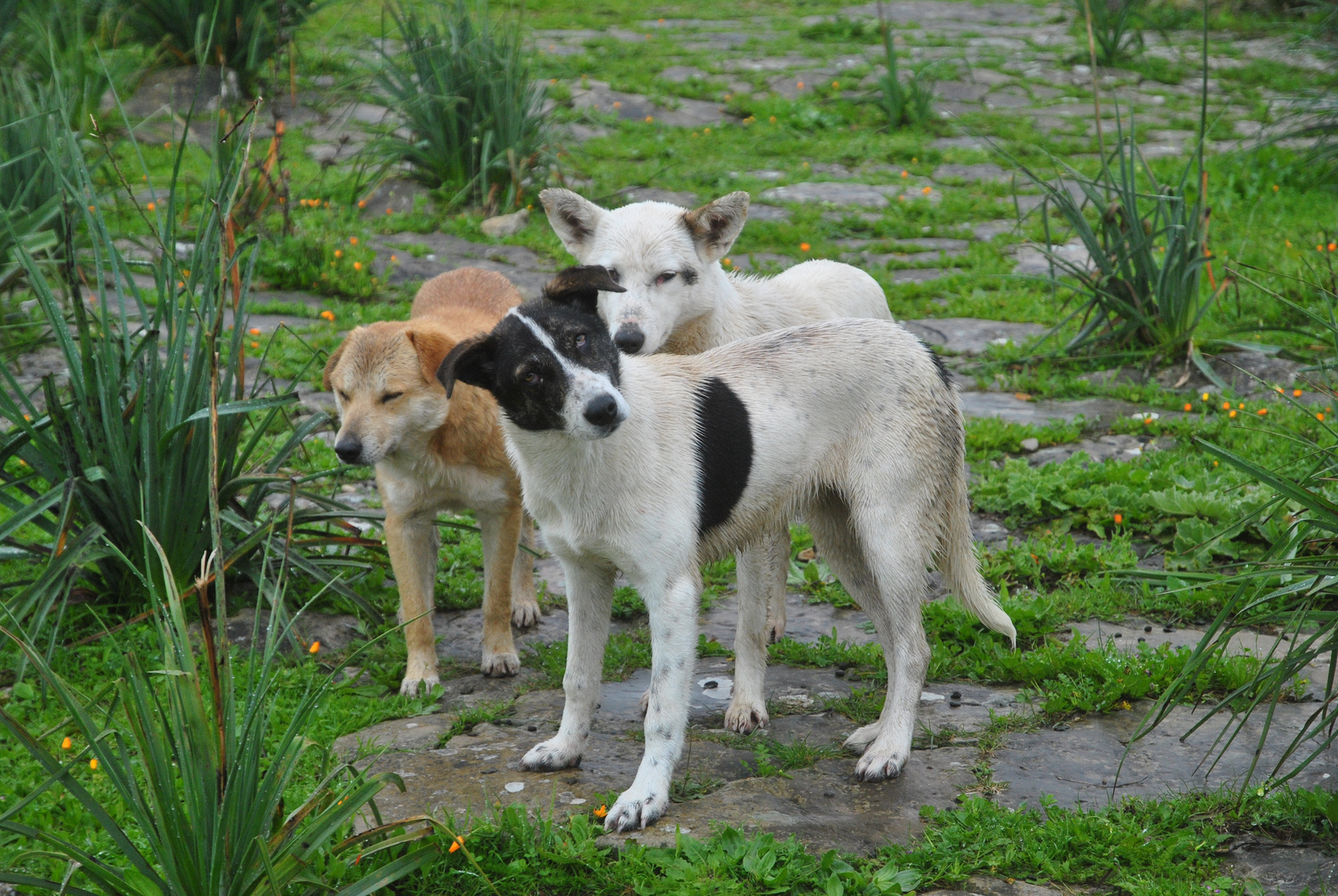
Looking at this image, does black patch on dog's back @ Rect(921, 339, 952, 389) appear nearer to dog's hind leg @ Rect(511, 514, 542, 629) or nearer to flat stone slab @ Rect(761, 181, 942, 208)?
dog's hind leg @ Rect(511, 514, 542, 629)

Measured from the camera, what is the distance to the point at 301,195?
9266 mm

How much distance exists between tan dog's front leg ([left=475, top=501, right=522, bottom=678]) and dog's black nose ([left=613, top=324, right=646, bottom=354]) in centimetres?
80

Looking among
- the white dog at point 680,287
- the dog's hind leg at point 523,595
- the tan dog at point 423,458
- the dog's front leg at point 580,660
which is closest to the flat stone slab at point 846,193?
the white dog at point 680,287

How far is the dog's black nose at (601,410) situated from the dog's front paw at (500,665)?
61.7 inches

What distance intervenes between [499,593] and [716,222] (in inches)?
69.1

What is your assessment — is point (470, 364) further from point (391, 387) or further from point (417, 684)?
point (417, 684)

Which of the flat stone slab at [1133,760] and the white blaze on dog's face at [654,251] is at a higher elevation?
the white blaze on dog's face at [654,251]

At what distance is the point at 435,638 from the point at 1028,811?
2.53m

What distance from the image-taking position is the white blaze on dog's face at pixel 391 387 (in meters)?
4.21

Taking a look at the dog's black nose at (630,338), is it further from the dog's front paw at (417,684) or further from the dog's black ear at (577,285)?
the dog's front paw at (417,684)

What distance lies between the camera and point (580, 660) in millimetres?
3631

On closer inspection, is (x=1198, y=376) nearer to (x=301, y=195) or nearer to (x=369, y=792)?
(x=369, y=792)

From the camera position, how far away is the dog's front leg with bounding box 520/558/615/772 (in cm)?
359

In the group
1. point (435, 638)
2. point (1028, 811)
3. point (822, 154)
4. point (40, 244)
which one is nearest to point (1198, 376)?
point (1028, 811)
